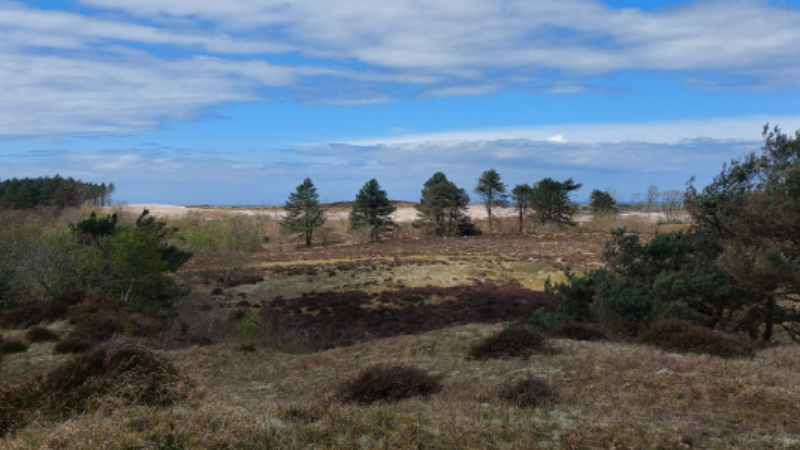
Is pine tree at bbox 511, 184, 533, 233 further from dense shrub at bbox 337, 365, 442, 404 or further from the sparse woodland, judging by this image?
dense shrub at bbox 337, 365, 442, 404

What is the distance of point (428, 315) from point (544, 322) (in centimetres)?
1390

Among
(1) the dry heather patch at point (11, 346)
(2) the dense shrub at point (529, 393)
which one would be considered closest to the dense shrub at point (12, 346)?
(1) the dry heather patch at point (11, 346)

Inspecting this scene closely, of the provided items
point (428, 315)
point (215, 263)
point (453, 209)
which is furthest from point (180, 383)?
point (453, 209)

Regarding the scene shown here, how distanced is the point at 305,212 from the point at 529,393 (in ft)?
235

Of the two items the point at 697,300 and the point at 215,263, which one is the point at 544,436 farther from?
the point at 215,263

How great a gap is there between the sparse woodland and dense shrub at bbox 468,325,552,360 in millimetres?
42

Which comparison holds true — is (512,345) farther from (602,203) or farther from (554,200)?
(602,203)

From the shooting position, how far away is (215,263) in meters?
40.7

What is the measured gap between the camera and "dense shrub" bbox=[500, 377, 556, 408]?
6.02 metres

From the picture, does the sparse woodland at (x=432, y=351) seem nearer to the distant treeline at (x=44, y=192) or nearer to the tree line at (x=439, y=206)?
the tree line at (x=439, y=206)

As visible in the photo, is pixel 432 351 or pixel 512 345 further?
pixel 432 351

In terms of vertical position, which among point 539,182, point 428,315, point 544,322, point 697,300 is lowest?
point 428,315

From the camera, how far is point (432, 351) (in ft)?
35.2

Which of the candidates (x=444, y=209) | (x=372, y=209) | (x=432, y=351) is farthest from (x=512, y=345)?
(x=444, y=209)
